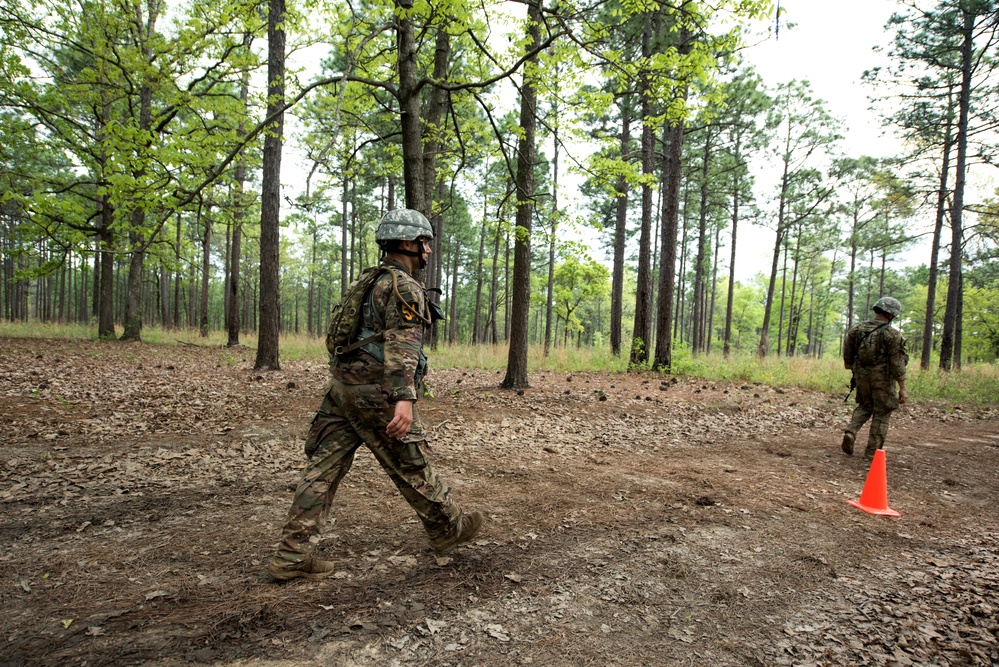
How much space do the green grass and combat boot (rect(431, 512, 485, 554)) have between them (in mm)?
10415

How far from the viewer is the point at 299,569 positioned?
290cm

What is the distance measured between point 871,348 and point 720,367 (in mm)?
8657

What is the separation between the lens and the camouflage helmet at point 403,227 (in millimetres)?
3184

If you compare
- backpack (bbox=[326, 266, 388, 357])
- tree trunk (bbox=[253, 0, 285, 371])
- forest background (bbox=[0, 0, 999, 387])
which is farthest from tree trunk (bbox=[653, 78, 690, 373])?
backpack (bbox=[326, 266, 388, 357])

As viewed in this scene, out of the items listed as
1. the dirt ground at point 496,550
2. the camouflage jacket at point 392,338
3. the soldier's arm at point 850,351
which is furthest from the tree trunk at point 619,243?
the camouflage jacket at point 392,338

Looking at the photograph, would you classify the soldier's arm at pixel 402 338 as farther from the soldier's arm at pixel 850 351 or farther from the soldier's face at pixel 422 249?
the soldier's arm at pixel 850 351

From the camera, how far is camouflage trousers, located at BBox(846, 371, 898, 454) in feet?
20.5

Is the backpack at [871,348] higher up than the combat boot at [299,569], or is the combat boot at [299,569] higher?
the backpack at [871,348]

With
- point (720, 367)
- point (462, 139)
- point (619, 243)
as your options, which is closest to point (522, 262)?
point (462, 139)

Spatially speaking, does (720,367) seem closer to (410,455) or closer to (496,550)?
(496,550)

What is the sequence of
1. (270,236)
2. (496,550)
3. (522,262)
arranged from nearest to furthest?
1. (496,550)
2. (522,262)
3. (270,236)

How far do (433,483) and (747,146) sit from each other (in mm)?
24269

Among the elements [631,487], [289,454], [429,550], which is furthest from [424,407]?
[429,550]

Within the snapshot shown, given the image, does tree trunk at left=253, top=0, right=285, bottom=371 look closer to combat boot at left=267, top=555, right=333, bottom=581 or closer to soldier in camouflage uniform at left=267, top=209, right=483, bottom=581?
soldier in camouflage uniform at left=267, top=209, right=483, bottom=581
